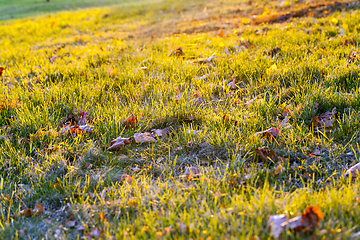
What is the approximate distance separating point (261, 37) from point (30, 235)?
14.4ft

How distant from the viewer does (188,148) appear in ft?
7.18

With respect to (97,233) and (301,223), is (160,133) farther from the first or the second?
(301,223)

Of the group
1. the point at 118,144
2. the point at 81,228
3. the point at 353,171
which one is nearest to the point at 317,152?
the point at 353,171

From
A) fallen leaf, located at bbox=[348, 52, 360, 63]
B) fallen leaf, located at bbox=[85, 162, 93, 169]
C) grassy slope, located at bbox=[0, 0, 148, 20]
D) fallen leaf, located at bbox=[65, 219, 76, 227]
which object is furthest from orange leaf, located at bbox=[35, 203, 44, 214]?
grassy slope, located at bbox=[0, 0, 148, 20]

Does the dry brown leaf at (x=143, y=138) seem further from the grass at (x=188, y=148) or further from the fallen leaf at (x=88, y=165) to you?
the fallen leaf at (x=88, y=165)

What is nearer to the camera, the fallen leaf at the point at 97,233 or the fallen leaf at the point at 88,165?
the fallen leaf at the point at 97,233

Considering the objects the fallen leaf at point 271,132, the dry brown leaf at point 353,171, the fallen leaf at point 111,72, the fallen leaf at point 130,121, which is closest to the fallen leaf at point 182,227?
the fallen leaf at point 271,132

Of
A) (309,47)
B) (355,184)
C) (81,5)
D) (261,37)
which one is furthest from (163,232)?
(81,5)

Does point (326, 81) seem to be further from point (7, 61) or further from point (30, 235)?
point (7, 61)

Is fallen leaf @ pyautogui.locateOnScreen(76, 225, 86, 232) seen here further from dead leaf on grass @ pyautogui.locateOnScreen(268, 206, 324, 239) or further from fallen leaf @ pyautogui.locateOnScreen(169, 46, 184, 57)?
fallen leaf @ pyautogui.locateOnScreen(169, 46, 184, 57)

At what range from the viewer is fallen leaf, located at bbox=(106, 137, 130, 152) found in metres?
2.23

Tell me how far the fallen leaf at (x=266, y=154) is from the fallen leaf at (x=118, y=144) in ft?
3.57

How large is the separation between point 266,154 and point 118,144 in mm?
1196

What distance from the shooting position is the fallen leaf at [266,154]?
1941 mm
